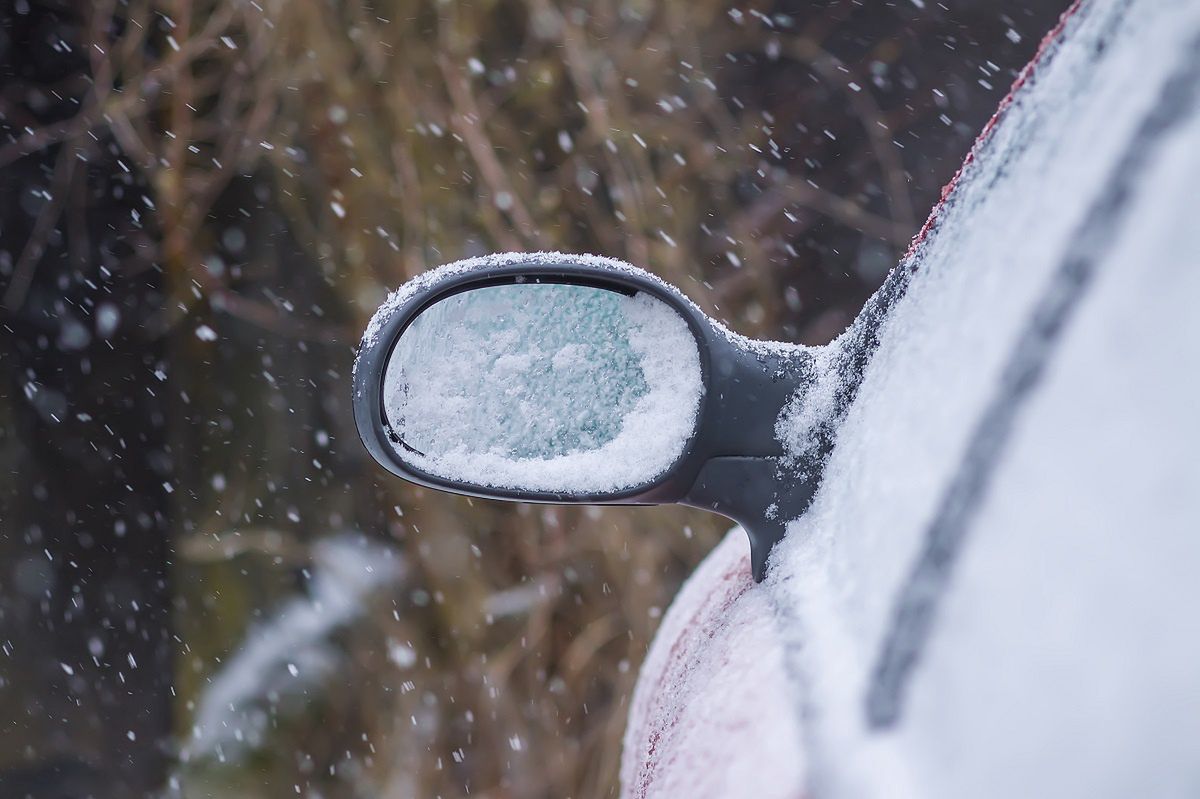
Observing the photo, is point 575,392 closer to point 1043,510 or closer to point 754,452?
point 754,452

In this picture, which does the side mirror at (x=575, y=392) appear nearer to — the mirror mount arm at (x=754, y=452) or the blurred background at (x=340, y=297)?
the mirror mount arm at (x=754, y=452)

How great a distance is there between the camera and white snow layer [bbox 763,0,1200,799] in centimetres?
38

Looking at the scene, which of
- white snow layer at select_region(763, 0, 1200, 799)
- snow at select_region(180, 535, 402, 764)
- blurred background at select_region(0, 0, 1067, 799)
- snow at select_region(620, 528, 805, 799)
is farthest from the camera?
snow at select_region(180, 535, 402, 764)

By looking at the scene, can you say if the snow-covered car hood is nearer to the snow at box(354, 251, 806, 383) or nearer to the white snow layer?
the white snow layer

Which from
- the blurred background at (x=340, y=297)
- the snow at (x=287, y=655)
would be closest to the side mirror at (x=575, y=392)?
the blurred background at (x=340, y=297)

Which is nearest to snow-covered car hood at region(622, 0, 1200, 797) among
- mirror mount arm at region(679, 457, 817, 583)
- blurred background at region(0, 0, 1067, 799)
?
mirror mount arm at region(679, 457, 817, 583)

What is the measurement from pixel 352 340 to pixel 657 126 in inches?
51.3

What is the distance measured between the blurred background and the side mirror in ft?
6.48

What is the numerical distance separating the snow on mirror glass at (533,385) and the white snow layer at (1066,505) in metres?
0.30

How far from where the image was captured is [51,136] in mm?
2709

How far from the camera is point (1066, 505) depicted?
16.2 inches

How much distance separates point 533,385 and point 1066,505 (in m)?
0.57

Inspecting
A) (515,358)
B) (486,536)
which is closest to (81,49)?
(486,536)

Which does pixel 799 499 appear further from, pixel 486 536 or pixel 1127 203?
pixel 486 536
